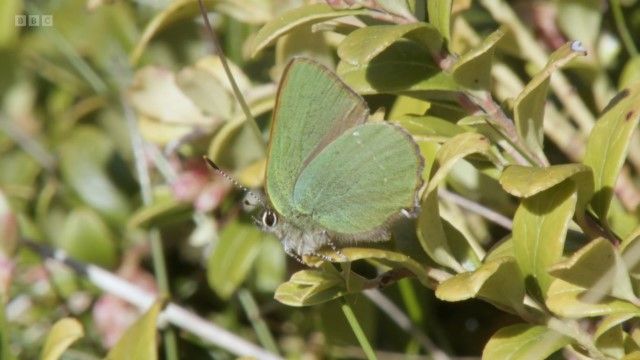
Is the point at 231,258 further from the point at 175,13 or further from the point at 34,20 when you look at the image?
the point at 34,20

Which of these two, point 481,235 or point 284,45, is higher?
point 284,45

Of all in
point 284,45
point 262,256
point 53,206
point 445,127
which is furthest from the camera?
point 53,206

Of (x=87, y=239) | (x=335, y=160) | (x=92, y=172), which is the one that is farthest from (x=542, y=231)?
(x=92, y=172)

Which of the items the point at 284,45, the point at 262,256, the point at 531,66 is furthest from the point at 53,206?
the point at 531,66

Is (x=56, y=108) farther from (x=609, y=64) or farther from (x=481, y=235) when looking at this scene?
(x=609, y=64)

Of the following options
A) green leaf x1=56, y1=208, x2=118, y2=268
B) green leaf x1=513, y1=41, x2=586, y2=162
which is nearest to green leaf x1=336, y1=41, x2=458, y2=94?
green leaf x1=513, y1=41, x2=586, y2=162

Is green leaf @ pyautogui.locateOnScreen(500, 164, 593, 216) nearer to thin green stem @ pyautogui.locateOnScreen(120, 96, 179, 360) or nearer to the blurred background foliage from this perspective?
the blurred background foliage

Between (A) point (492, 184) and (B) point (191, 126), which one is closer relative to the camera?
(A) point (492, 184)
